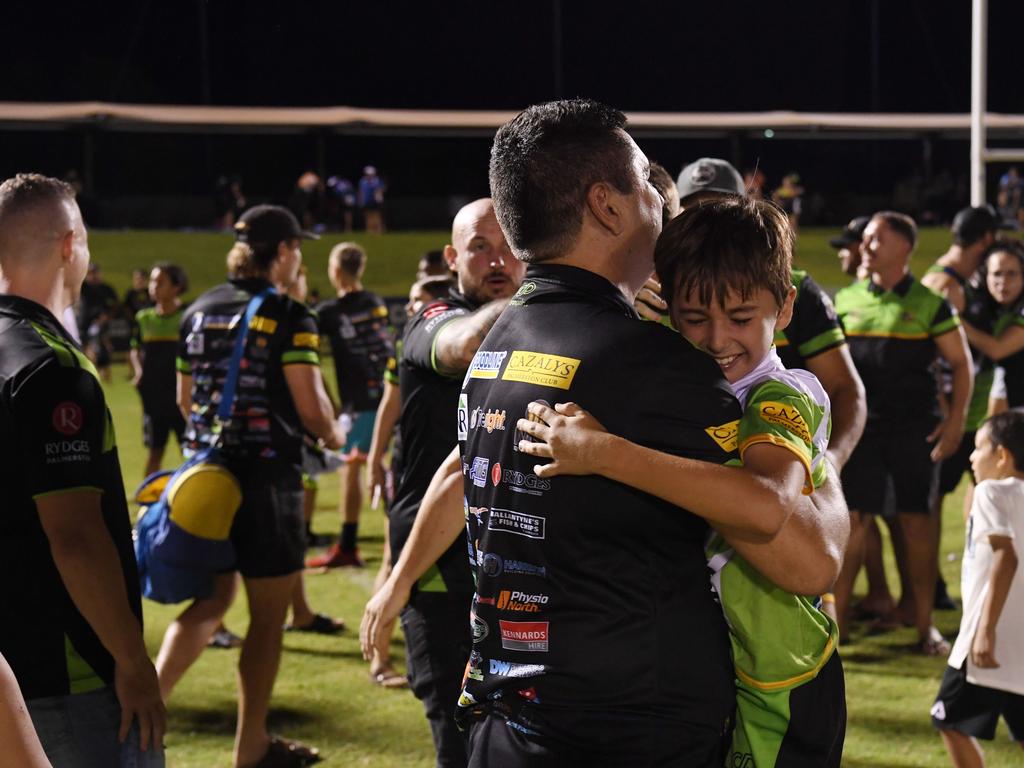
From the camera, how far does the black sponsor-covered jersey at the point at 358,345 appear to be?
29.2 feet

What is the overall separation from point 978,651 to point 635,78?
36.0 metres

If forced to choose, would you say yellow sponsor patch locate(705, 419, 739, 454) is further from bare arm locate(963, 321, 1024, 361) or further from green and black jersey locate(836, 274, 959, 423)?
bare arm locate(963, 321, 1024, 361)

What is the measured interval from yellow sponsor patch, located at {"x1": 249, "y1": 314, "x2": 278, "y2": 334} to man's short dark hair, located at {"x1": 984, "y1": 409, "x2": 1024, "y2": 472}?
2839 mm

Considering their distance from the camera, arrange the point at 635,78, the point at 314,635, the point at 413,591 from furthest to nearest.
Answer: the point at 635,78 < the point at 314,635 < the point at 413,591

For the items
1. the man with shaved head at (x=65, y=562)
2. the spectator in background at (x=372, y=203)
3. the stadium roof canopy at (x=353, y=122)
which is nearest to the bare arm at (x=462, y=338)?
the man with shaved head at (x=65, y=562)

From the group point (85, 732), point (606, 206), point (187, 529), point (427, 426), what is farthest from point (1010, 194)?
point (85, 732)

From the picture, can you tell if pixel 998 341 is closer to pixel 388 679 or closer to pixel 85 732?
pixel 388 679

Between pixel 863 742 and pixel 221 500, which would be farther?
pixel 863 742

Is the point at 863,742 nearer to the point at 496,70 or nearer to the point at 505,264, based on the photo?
the point at 505,264

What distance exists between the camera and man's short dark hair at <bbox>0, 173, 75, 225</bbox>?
2.81 metres

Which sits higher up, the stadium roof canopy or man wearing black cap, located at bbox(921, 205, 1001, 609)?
the stadium roof canopy

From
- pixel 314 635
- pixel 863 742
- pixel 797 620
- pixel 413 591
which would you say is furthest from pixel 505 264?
pixel 314 635

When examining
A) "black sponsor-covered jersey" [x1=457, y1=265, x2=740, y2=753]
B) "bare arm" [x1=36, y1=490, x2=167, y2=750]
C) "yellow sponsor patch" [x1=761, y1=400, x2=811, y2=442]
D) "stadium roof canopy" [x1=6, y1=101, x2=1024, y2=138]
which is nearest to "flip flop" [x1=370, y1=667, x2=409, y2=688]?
"bare arm" [x1=36, y1=490, x2=167, y2=750]

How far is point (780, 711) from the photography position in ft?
6.76
